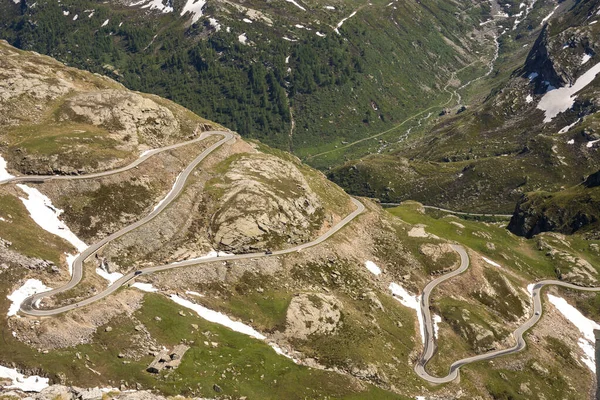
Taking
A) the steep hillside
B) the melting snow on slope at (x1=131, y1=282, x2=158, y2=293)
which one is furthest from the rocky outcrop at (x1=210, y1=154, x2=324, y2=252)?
the melting snow on slope at (x1=131, y1=282, x2=158, y2=293)

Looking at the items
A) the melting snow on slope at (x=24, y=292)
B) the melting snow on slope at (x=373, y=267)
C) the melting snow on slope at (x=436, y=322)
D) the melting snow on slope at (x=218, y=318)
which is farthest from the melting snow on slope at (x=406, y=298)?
the melting snow on slope at (x=24, y=292)

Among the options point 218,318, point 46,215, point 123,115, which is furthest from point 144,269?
point 123,115

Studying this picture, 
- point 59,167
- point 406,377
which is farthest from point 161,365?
point 59,167

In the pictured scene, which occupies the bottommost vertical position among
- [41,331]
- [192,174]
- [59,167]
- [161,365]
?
[161,365]

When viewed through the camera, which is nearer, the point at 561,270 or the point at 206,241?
the point at 206,241

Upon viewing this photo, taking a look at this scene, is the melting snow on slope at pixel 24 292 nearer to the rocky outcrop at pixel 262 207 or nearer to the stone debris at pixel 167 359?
the stone debris at pixel 167 359

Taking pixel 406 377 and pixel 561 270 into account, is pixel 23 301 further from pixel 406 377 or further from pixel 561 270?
pixel 561 270
